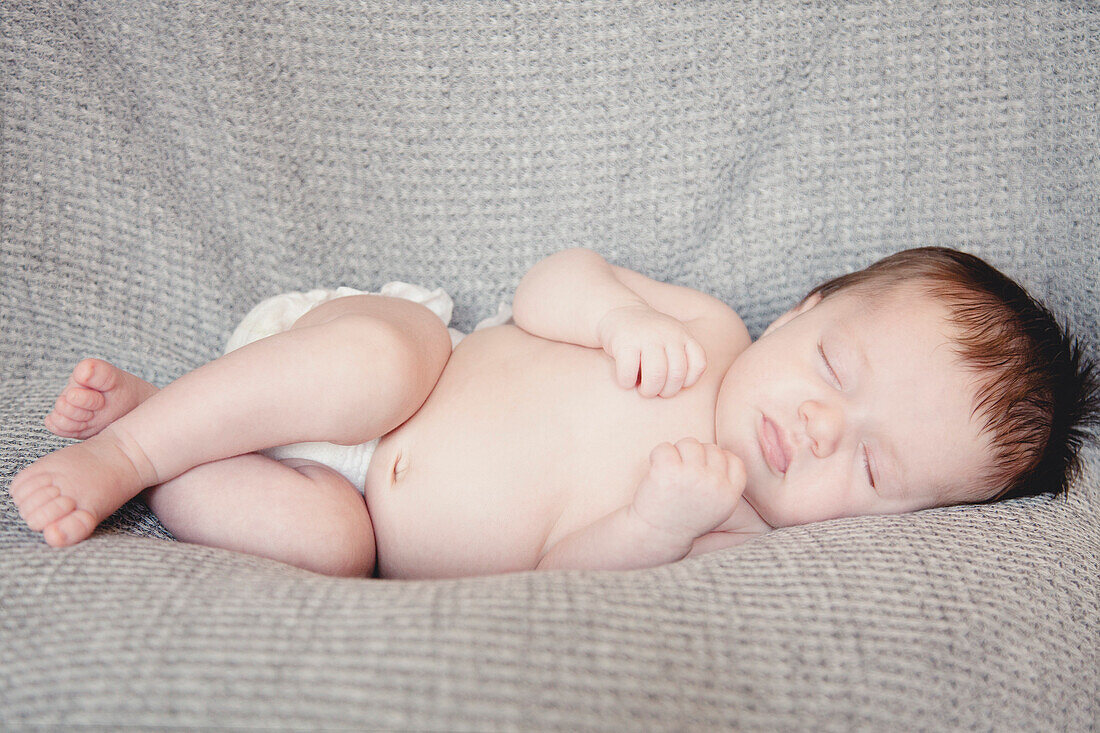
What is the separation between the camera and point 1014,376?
0.98 metres

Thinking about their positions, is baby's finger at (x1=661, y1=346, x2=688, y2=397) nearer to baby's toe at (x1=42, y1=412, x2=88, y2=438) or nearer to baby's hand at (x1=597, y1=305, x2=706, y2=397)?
baby's hand at (x1=597, y1=305, x2=706, y2=397)

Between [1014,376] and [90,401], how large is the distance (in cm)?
122

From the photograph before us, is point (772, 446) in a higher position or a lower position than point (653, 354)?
lower

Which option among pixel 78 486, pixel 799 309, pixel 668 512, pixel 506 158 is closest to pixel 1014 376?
→ pixel 799 309

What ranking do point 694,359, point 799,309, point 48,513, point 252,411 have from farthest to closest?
point 799,309, point 694,359, point 252,411, point 48,513

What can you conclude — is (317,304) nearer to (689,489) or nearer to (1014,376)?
(689,489)

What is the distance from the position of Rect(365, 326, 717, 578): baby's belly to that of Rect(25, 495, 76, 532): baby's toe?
0.38 meters

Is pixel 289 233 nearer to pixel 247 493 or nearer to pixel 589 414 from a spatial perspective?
pixel 247 493

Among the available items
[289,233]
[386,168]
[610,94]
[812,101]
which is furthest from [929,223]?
[289,233]

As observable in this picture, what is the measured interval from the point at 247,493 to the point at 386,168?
62 cm

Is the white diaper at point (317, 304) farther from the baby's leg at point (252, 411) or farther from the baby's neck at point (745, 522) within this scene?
the baby's neck at point (745, 522)

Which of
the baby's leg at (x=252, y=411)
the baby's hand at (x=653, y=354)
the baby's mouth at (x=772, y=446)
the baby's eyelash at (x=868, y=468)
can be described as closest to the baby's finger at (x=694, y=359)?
the baby's hand at (x=653, y=354)

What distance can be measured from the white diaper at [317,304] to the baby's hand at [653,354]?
1.09 feet

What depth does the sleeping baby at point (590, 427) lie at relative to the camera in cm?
91
